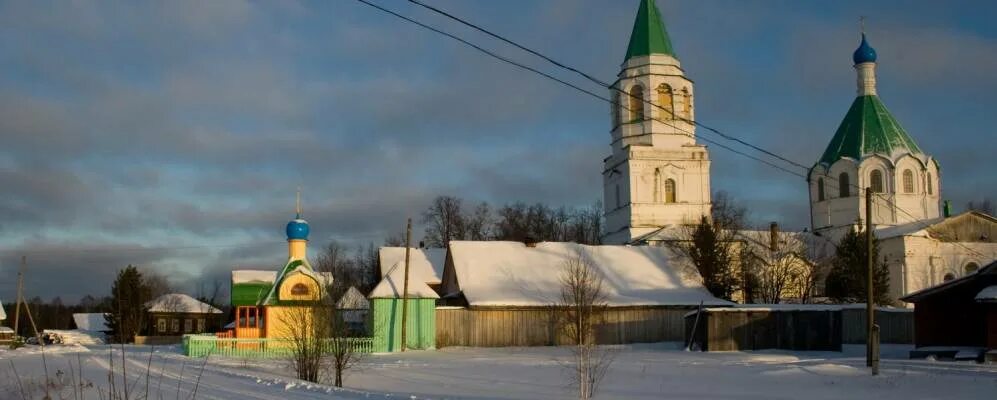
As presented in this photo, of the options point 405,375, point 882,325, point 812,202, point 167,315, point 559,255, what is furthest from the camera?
point 167,315

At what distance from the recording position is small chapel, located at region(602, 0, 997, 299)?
186ft

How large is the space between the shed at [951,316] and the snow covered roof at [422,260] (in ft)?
74.6

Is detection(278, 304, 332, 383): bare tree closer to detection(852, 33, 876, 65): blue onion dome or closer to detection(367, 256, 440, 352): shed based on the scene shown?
detection(367, 256, 440, 352): shed

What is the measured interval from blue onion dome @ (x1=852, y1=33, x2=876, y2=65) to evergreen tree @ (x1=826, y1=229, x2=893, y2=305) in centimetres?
1527

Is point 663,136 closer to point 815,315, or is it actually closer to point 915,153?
point 915,153

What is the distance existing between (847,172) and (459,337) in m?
30.4

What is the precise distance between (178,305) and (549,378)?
179 ft

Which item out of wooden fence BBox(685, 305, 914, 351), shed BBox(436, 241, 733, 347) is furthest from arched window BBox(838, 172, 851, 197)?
wooden fence BBox(685, 305, 914, 351)

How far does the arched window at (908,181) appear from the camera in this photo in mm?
56875

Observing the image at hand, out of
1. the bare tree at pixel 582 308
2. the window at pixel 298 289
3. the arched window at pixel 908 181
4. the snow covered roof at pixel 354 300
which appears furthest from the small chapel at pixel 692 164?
the window at pixel 298 289

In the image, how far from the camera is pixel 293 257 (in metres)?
37.0

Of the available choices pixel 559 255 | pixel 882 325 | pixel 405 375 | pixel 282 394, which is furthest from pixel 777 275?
pixel 282 394

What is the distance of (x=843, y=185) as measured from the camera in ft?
192

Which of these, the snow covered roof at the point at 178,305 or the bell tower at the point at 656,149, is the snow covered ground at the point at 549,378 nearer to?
the bell tower at the point at 656,149
